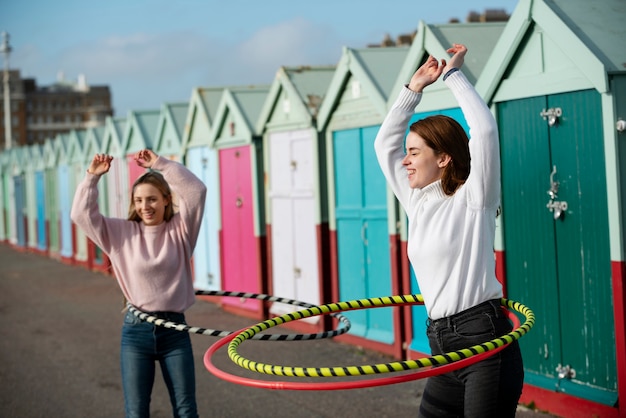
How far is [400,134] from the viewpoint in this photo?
190 inches

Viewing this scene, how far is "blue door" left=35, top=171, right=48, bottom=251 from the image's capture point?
30.8m

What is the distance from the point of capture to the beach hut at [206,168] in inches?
656

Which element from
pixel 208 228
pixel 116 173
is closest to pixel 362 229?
pixel 208 228

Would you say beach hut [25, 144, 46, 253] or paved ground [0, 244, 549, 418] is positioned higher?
beach hut [25, 144, 46, 253]

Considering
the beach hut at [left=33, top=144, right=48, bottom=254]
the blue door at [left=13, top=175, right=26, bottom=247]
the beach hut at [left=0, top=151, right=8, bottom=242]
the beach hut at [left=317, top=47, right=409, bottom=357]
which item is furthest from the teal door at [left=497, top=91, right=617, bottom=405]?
Answer: the beach hut at [left=0, top=151, right=8, bottom=242]

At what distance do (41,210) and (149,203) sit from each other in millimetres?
26031

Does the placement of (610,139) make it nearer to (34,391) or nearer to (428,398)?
(428,398)

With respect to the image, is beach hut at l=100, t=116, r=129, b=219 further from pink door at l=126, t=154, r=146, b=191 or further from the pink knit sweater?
the pink knit sweater

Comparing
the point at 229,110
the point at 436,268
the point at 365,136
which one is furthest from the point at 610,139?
Result: the point at 229,110

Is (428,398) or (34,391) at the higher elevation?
(428,398)

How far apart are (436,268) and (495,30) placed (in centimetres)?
644

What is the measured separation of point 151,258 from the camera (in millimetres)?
6336

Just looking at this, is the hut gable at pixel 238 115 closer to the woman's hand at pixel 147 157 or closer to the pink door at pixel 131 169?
the pink door at pixel 131 169

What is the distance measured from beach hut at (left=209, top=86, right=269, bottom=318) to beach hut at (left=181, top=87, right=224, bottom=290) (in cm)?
35
